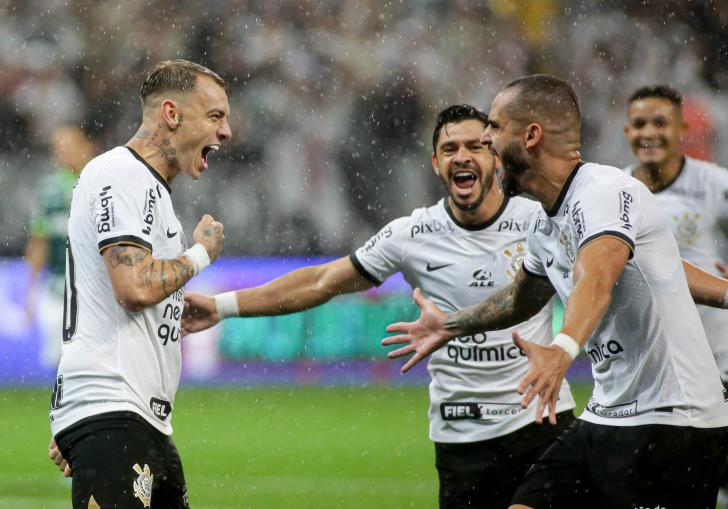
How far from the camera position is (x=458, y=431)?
5.53m

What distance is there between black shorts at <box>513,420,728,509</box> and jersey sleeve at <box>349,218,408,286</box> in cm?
186

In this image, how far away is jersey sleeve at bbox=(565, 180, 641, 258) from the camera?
383cm

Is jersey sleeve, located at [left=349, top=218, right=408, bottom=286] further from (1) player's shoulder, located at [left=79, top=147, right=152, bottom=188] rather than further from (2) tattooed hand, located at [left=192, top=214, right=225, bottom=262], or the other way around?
(1) player's shoulder, located at [left=79, top=147, right=152, bottom=188]

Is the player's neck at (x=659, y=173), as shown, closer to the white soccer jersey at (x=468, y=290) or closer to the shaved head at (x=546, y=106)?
the white soccer jersey at (x=468, y=290)

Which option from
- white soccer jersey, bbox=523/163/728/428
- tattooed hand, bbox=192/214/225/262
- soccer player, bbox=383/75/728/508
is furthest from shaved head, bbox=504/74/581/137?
tattooed hand, bbox=192/214/225/262

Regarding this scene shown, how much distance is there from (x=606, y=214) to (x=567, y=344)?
534 mm

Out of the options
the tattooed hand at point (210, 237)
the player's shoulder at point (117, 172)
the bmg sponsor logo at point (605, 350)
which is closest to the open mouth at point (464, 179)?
the tattooed hand at point (210, 237)

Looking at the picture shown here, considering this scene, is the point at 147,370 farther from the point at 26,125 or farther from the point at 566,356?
the point at 26,125

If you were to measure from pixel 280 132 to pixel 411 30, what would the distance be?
7.67 ft

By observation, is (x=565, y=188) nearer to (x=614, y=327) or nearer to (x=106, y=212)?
(x=614, y=327)

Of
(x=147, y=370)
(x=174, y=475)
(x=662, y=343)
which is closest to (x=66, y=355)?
(x=147, y=370)

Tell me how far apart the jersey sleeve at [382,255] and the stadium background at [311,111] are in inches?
220

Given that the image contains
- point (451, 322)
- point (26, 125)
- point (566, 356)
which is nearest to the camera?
point (566, 356)

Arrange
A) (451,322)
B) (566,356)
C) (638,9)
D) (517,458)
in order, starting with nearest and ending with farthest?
(566,356) → (451,322) → (517,458) → (638,9)
